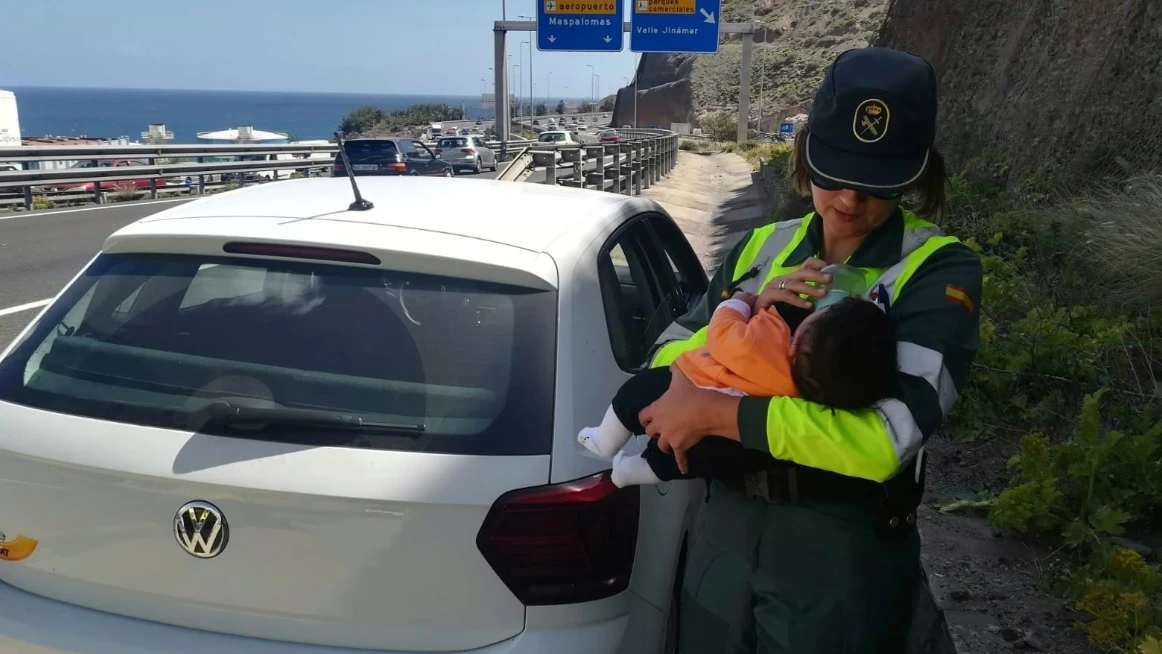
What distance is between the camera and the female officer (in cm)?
170

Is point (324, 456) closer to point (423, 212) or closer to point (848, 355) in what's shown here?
point (423, 212)

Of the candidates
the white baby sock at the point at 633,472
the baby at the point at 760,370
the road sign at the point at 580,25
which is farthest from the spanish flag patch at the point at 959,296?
the road sign at the point at 580,25

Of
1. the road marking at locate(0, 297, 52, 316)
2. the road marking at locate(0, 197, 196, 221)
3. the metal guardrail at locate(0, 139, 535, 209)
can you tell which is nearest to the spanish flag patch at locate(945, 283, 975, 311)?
the road marking at locate(0, 297, 52, 316)

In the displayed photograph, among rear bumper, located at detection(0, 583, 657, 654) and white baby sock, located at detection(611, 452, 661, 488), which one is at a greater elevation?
white baby sock, located at detection(611, 452, 661, 488)

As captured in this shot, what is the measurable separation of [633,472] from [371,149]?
2356 centimetres

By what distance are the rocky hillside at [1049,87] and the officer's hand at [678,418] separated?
20.8 feet

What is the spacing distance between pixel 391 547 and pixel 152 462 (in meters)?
0.55

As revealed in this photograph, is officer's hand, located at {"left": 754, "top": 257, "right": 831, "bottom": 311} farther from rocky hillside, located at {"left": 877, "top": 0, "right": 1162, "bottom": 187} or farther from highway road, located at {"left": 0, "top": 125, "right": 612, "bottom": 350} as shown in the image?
rocky hillside, located at {"left": 877, "top": 0, "right": 1162, "bottom": 187}

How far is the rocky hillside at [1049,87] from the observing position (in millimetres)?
7410

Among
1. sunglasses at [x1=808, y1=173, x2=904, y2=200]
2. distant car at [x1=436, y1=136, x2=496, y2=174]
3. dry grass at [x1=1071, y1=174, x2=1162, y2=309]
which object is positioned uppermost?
sunglasses at [x1=808, y1=173, x2=904, y2=200]

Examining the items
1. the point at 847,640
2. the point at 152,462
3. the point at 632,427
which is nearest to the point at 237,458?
the point at 152,462

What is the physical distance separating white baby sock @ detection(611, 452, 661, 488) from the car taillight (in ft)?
0.51

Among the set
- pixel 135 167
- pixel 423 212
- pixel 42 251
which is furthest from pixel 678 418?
pixel 135 167

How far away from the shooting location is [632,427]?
1933mm
